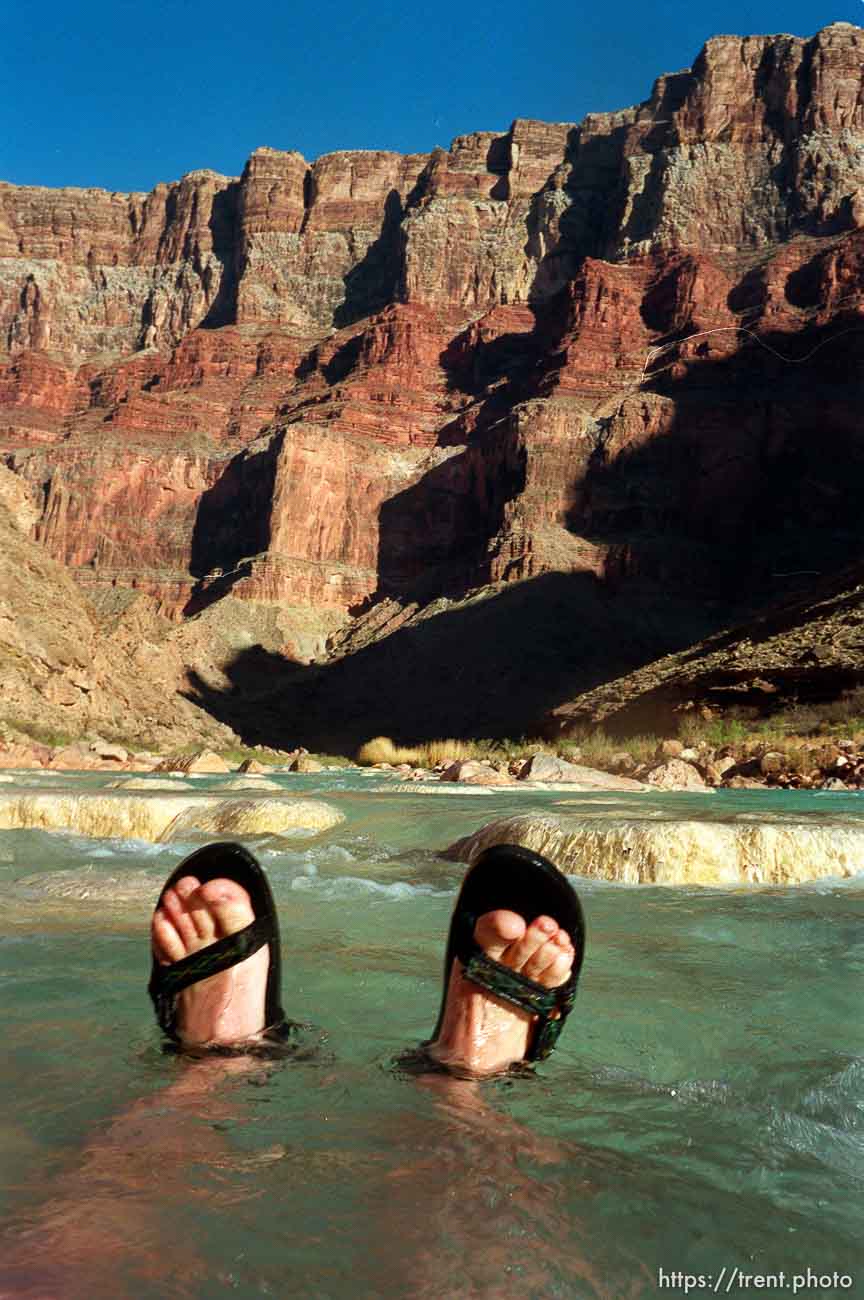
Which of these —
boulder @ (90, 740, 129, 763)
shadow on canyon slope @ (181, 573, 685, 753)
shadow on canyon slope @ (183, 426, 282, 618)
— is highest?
shadow on canyon slope @ (183, 426, 282, 618)

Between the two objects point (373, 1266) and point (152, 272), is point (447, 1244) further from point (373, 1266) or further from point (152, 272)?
point (152, 272)

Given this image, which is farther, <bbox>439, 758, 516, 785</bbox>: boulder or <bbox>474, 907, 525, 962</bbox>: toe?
<bbox>439, 758, 516, 785</bbox>: boulder

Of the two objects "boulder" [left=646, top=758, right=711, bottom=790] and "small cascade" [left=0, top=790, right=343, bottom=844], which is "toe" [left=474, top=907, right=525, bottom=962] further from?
"boulder" [left=646, top=758, right=711, bottom=790]

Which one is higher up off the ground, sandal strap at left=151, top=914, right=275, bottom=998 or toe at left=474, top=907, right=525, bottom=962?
toe at left=474, top=907, right=525, bottom=962

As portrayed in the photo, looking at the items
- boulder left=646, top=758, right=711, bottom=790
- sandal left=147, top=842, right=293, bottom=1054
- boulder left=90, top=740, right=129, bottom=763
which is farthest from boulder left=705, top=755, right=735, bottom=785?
sandal left=147, top=842, right=293, bottom=1054

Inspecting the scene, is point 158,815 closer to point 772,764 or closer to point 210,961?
A: point 210,961

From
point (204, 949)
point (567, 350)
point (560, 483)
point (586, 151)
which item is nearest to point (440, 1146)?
point (204, 949)

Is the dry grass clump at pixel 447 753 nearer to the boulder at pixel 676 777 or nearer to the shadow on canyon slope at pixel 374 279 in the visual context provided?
the boulder at pixel 676 777

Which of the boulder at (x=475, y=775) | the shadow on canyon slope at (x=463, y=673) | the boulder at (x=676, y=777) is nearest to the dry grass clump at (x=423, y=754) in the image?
the boulder at (x=475, y=775)
